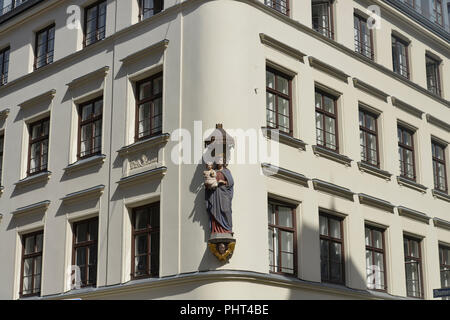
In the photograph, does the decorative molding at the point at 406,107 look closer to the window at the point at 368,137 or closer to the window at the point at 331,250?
the window at the point at 368,137

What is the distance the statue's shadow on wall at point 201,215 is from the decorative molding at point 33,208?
20.2 feet

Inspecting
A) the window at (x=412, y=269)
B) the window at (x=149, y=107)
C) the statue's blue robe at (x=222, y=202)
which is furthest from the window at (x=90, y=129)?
the window at (x=412, y=269)

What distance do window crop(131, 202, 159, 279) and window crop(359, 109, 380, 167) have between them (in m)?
7.13

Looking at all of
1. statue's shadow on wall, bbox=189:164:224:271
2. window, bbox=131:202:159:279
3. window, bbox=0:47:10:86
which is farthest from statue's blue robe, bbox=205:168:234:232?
window, bbox=0:47:10:86

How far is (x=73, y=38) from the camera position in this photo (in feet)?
86.4

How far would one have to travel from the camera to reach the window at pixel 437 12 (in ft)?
103

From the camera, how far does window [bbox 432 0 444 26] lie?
31.4m

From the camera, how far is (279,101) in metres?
23.2

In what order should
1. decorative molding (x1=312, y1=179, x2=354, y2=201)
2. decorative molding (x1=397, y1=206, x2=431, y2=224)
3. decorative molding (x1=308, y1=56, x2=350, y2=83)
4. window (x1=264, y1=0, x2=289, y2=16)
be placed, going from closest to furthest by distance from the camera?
decorative molding (x1=312, y1=179, x2=354, y2=201) < window (x1=264, y1=0, x2=289, y2=16) < decorative molding (x1=308, y1=56, x2=350, y2=83) < decorative molding (x1=397, y1=206, x2=431, y2=224)

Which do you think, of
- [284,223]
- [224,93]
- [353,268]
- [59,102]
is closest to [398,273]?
[353,268]

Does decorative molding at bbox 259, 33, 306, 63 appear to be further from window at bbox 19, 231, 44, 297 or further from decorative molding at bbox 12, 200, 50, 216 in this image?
window at bbox 19, 231, 44, 297

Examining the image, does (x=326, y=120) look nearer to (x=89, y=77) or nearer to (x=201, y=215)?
(x=201, y=215)

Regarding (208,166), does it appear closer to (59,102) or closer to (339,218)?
(339,218)

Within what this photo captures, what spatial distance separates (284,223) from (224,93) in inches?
152
